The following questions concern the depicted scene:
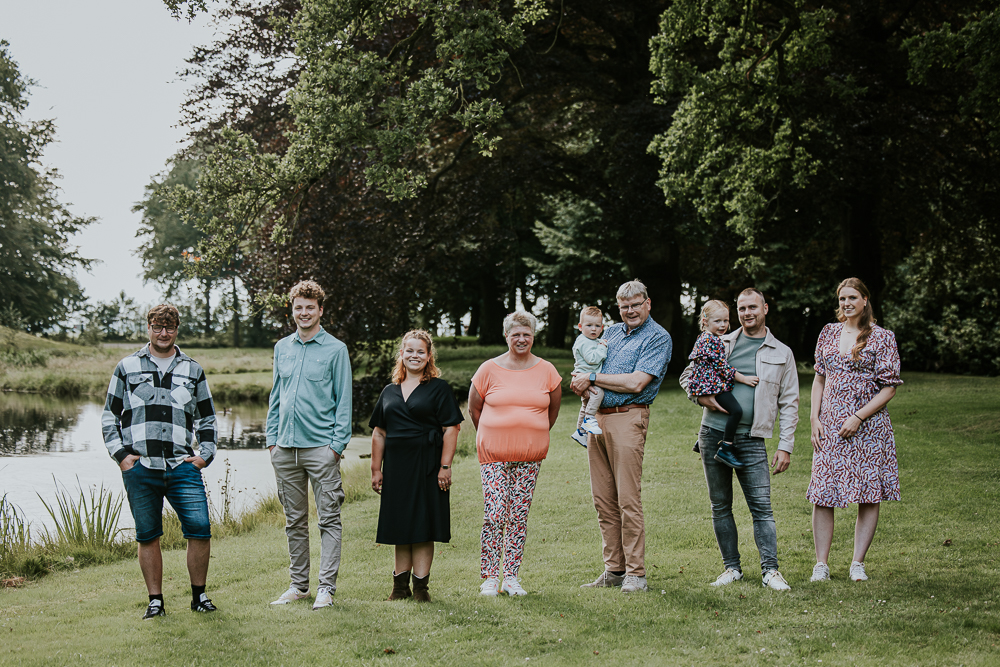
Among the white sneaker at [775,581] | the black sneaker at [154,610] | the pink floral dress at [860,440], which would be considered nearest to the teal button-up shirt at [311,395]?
the black sneaker at [154,610]

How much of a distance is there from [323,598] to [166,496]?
118 cm

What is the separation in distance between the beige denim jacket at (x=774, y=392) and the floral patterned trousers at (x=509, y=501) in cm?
123

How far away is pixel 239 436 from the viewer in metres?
19.0

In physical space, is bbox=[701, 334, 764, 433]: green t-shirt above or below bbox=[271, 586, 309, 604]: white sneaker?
above

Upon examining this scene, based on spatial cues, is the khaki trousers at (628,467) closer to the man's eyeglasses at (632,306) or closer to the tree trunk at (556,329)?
the man's eyeglasses at (632,306)

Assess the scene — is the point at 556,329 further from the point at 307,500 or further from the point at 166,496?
the point at 166,496

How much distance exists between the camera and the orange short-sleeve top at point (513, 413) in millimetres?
5422

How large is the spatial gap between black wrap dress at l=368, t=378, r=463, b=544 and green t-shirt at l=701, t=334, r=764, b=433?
69.7 inches

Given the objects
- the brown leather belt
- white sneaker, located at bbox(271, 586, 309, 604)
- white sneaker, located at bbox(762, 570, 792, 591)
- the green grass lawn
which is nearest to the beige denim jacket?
the brown leather belt

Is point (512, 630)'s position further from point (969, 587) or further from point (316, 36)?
point (316, 36)

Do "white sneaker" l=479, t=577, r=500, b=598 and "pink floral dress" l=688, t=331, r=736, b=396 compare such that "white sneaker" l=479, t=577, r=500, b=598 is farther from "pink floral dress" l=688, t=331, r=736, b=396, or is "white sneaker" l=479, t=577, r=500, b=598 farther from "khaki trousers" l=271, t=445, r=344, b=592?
"pink floral dress" l=688, t=331, r=736, b=396

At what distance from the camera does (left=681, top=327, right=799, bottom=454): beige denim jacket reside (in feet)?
18.2

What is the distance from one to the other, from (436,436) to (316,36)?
740 cm

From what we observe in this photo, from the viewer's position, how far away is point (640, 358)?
5578mm
